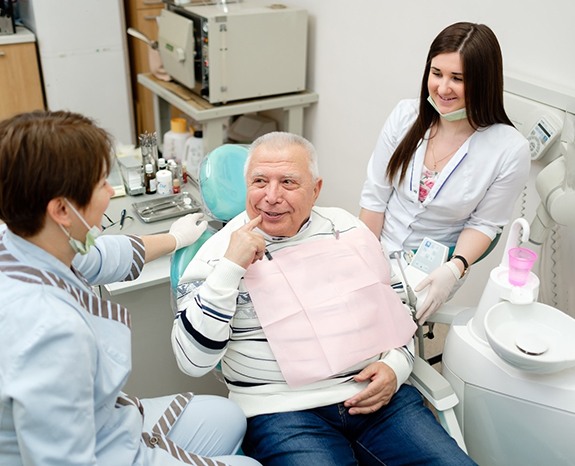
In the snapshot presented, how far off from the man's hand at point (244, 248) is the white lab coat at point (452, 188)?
713 mm

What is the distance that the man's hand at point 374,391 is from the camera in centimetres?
146

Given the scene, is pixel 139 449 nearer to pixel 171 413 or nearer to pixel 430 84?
pixel 171 413

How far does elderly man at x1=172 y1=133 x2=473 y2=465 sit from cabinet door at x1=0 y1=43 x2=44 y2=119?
2309mm

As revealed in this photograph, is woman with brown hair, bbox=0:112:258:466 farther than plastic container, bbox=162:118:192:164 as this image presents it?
No

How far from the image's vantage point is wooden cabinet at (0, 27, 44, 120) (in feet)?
11.0

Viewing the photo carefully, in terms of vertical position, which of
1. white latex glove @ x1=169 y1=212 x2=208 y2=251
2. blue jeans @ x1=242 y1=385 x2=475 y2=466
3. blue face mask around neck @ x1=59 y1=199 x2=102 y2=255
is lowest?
blue jeans @ x1=242 y1=385 x2=475 y2=466

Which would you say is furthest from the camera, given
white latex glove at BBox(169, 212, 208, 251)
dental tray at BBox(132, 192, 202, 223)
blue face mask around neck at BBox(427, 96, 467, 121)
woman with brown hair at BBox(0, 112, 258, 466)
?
dental tray at BBox(132, 192, 202, 223)

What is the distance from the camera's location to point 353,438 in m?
1.49

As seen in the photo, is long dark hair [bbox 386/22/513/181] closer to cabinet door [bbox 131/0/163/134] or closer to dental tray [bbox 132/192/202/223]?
dental tray [bbox 132/192/202/223]

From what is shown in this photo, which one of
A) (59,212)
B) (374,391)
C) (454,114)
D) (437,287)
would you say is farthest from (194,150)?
(59,212)

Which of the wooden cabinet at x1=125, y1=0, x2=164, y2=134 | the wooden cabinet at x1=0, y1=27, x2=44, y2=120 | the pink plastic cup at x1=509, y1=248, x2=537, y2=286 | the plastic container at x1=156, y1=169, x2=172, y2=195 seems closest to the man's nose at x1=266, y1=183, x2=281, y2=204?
the pink plastic cup at x1=509, y1=248, x2=537, y2=286

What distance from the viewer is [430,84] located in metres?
1.82

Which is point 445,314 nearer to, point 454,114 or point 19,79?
point 454,114

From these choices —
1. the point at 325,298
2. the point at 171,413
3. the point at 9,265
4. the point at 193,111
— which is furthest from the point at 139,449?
the point at 193,111
